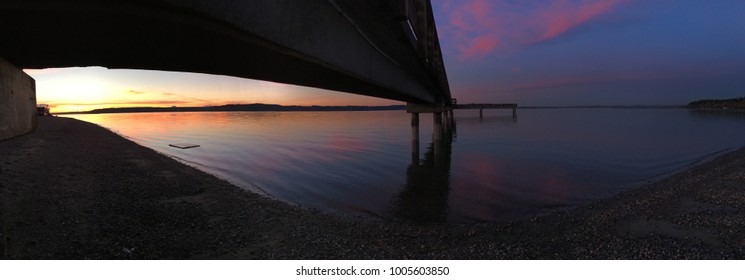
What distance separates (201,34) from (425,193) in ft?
36.9

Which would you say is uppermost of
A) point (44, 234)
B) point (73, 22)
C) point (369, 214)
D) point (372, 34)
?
point (372, 34)

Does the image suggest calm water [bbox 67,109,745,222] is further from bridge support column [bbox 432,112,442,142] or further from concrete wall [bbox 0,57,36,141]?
concrete wall [bbox 0,57,36,141]

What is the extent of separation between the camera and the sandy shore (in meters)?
6.28

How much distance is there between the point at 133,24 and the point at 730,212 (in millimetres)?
12674

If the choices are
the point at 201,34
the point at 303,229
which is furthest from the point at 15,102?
the point at 303,229

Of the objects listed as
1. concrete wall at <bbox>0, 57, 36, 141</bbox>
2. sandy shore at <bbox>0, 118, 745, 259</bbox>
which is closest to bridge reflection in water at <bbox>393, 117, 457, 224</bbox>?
sandy shore at <bbox>0, 118, 745, 259</bbox>

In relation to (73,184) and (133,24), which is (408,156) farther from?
(133,24)

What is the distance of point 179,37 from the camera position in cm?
319

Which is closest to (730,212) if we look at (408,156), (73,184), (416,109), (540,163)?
(540,163)

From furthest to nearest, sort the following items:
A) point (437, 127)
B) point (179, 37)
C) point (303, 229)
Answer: point (437, 127), point (303, 229), point (179, 37)

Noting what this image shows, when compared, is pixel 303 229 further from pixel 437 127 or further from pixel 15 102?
pixel 437 127

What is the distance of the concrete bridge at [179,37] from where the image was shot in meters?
2.56

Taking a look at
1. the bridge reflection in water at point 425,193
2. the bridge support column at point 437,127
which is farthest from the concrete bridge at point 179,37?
the bridge support column at point 437,127

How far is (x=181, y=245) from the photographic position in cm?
663
